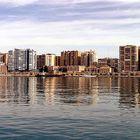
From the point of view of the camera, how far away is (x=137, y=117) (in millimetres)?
41562

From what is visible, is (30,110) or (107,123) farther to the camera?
(30,110)

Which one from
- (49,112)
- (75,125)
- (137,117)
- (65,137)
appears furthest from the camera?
(49,112)

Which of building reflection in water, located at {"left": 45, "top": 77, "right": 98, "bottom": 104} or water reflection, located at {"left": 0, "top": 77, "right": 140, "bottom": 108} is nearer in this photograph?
water reflection, located at {"left": 0, "top": 77, "right": 140, "bottom": 108}

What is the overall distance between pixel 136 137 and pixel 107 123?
6490mm

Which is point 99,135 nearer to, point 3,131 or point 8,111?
point 3,131

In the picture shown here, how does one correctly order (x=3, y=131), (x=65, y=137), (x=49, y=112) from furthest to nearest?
(x=49, y=112) < (x=3, y=131) < (x=65, y=137)

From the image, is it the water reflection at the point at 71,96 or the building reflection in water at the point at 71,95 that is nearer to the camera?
the water reflection at the point at 71,96

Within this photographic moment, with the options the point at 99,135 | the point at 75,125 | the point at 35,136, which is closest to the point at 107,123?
the point at 75,125

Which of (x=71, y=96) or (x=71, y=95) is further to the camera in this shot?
(x=71, y=95)

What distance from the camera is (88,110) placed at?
47.6 m

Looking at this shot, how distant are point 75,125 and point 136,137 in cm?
686

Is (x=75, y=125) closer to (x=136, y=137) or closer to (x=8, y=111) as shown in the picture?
(x=136, y=137)

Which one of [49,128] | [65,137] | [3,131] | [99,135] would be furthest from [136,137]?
[3,131]

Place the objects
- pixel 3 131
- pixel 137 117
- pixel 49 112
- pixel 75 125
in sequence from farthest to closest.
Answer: pixel 49 112 → pixel 137 117 → pixel 75 125 → pixel 3 131
